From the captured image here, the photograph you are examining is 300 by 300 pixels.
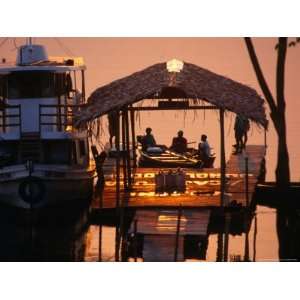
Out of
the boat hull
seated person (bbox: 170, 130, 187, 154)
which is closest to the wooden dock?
the boat hull

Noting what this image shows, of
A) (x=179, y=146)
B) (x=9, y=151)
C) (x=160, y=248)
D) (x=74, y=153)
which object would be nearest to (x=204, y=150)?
(x=179, y=146)

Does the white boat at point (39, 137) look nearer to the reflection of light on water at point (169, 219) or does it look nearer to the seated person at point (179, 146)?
the reflection of light on water at point (169, 219)

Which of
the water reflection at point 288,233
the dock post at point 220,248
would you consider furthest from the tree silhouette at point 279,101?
the dock post at point 220,248

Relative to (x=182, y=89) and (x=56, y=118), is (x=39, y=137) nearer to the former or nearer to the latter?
(x=56, y=118)

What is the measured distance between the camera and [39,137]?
75.3 ft

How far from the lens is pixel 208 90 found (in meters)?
20.1

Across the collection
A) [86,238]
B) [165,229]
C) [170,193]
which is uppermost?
[170,193]

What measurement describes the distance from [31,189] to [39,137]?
47.5 inches

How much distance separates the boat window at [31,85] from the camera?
23.4 metres

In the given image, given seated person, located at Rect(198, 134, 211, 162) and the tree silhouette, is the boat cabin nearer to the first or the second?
seated person, located at Rect(198, 134, 211, 162)
